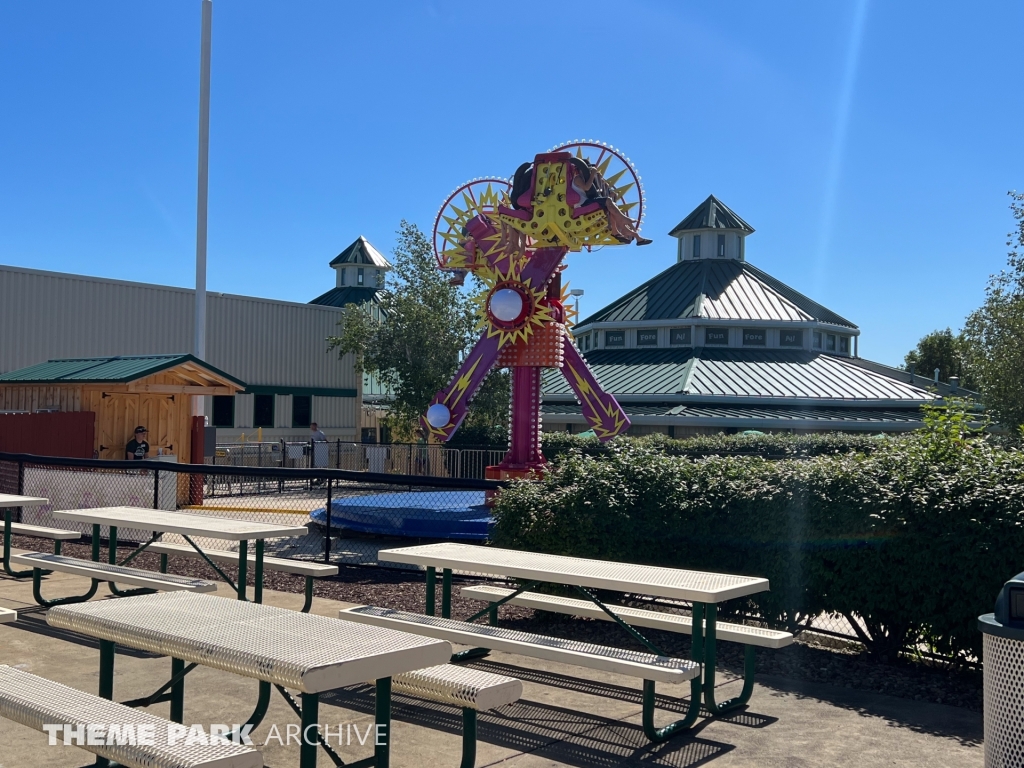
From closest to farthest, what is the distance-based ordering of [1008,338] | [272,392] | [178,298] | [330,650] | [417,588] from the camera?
[330,650] → [417,588] → [1008,338] → [178,298] → [272,392]

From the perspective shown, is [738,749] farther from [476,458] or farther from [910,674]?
[476,458]

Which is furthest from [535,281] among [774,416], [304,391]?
[304,391]

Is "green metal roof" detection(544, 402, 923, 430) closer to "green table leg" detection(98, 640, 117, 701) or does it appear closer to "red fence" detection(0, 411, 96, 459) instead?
"red fence" detection(0, 411, 96, 459)

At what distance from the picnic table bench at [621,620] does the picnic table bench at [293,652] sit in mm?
1088

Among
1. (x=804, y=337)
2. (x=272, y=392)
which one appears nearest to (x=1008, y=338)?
(x=804, y=337)

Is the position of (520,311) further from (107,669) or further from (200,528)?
(107,669)

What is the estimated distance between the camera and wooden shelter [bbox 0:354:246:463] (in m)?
17.6

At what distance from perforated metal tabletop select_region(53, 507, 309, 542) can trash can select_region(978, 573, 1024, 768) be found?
17.9 feet

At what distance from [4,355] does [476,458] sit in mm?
14204

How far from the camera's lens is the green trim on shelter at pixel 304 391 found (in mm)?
36688

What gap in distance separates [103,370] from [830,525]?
1456 cm

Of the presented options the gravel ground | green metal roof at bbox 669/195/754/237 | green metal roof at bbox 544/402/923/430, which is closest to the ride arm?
the gravel ground

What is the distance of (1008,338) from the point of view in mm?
27156

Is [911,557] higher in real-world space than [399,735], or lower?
higher
